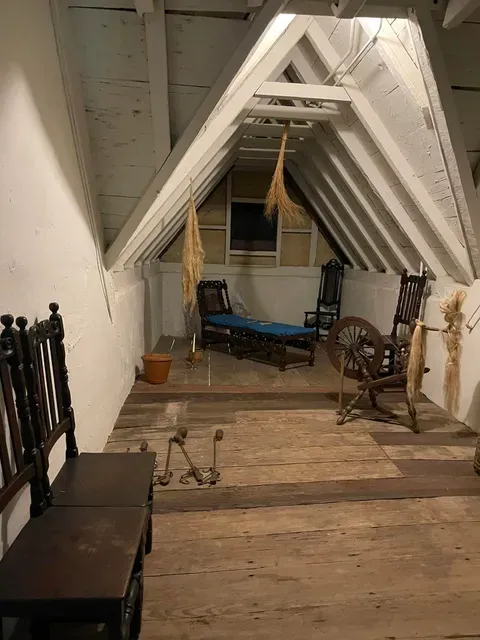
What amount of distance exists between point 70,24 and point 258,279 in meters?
4.91

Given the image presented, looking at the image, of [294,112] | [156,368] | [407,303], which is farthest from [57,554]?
[407,303]

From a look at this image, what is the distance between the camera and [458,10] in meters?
1.68

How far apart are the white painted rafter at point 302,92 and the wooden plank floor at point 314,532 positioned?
8.18 ft

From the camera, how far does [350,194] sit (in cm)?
471

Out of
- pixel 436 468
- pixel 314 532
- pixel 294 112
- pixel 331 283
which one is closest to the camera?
pixel 314 532

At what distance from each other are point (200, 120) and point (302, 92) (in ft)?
4.93

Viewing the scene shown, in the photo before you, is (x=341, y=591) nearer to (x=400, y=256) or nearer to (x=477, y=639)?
(x=477, y=639)

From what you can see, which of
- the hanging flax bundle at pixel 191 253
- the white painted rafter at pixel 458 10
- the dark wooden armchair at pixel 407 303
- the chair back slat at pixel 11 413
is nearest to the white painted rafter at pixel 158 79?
the hanging flax bundle at pixel 191 253

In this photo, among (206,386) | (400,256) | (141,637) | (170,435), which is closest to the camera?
(141,637)

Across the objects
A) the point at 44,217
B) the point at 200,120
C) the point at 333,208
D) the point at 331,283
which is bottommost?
the point at 331,283

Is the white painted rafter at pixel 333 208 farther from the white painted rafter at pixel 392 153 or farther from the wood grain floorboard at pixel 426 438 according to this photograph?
the wood grain floorboard at pixel 426 438

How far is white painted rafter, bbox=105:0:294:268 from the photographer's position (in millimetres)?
1705

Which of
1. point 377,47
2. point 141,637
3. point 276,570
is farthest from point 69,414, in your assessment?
point 377,47

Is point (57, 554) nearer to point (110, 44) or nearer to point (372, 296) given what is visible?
point (110, 44)
